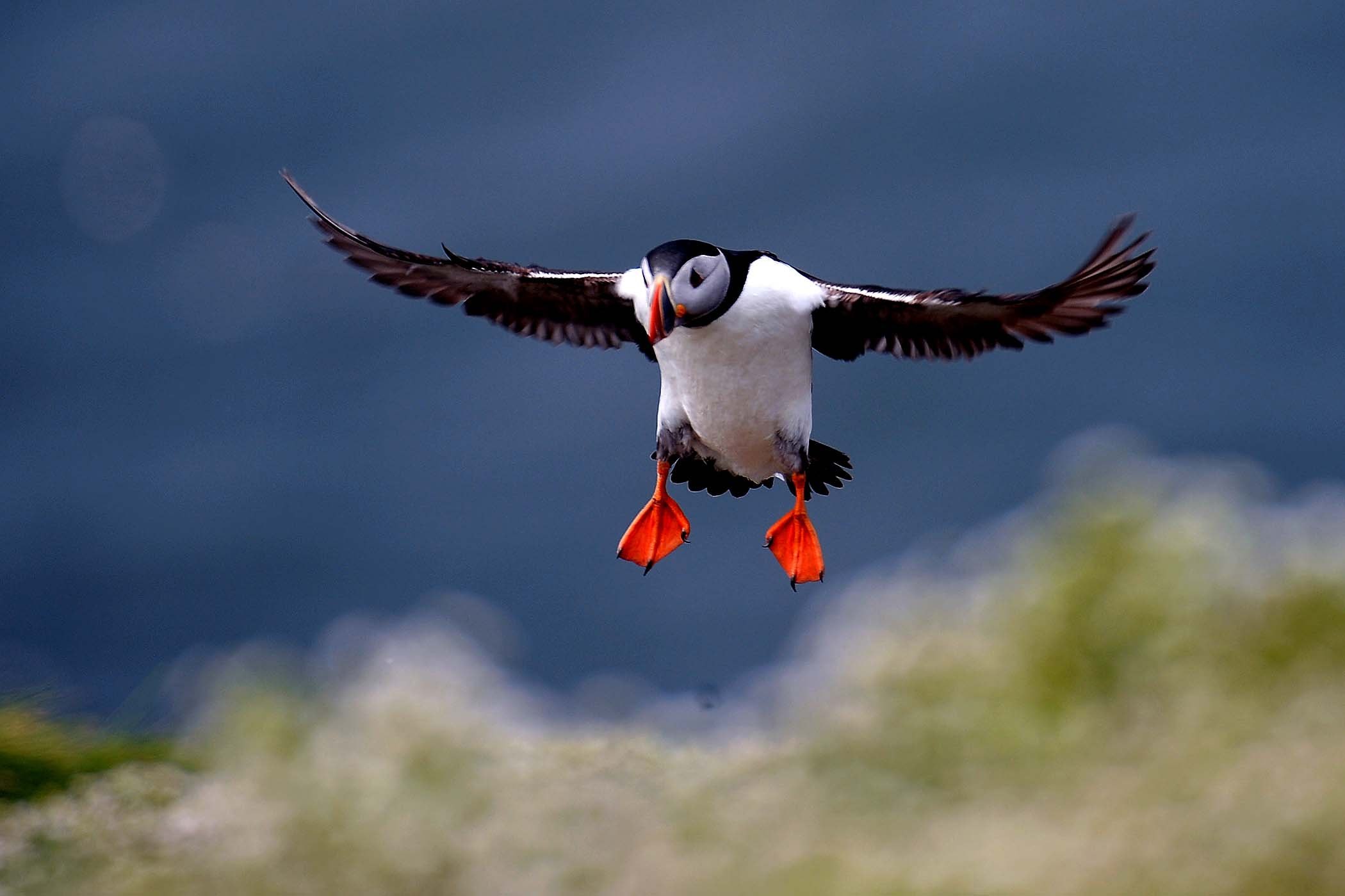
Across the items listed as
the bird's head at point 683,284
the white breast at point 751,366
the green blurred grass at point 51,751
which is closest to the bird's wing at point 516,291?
the white breast at point 751,366

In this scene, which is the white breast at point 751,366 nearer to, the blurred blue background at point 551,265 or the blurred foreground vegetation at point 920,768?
the blurred foreground vegetation at point 920,768

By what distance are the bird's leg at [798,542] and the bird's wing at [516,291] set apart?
1.15 m

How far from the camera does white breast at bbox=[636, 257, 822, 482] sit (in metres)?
7.34

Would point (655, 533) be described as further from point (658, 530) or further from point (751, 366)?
point (751, 366)

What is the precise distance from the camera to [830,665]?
4445 millimetres

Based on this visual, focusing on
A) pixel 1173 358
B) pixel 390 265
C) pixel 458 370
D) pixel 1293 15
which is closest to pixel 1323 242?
pixel 1173 358

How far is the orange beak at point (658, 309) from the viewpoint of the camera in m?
6.84

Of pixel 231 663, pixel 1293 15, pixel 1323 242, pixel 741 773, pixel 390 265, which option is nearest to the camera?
pixel 741 773

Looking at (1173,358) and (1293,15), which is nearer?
(1173,358)

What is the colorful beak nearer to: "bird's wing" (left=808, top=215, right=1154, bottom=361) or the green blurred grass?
"bird's wing" (left=808, top=215, right=1154, bottom=361)

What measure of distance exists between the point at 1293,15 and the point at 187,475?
1804 centimetres

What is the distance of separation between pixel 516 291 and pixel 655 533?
1.44 m

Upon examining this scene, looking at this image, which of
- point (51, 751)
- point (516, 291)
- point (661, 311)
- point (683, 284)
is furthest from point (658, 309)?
point (51, 751)

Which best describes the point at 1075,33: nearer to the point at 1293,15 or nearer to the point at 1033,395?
the point at 1293,15
